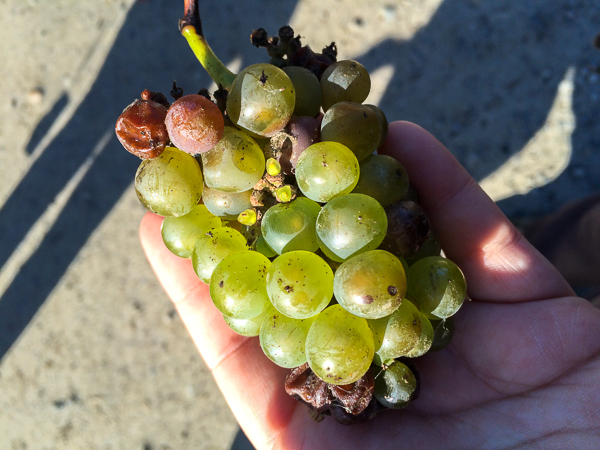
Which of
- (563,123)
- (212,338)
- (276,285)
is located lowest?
(212,338)

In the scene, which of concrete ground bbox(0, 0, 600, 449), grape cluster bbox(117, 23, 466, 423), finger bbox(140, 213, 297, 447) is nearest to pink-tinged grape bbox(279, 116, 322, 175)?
grape cluster bbox(117, 23, 466, 423)

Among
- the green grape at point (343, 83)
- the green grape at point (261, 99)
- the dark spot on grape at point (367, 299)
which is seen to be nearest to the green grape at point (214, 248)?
the green grape at point (261, 99)

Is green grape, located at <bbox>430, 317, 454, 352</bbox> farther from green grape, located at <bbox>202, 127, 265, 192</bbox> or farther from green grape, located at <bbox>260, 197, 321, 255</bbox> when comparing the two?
green grape, located at <bbox>202, 127, 265, 192</bbox>

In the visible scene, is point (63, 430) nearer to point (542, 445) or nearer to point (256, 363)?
point (256, 363)

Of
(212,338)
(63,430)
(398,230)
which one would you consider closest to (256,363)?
(212,338)

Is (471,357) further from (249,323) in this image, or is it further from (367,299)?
(249,323)

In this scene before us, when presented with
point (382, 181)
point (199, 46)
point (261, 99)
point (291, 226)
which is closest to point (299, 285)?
point (291, 226)
